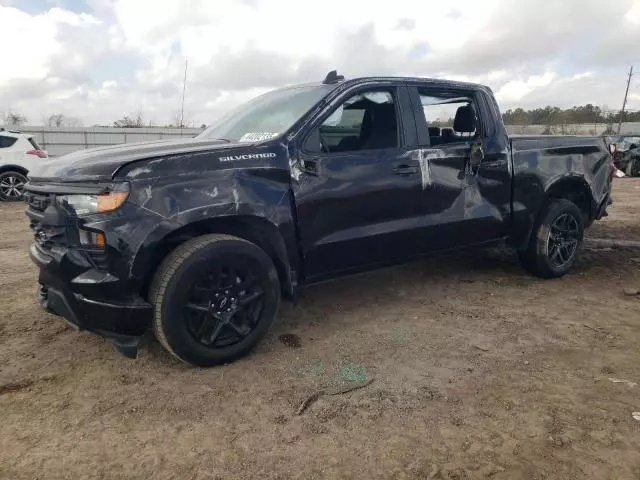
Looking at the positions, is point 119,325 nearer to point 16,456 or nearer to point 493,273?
point 16,456

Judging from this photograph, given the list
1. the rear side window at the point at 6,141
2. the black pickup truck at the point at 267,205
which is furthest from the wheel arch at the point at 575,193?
the rear side window at the point at 6,141

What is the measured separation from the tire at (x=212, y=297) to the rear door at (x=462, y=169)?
1.53 m

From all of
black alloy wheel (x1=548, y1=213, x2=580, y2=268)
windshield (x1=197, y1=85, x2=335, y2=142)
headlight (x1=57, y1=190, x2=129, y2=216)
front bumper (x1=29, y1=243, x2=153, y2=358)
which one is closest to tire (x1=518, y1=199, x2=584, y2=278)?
black alloy wheel (x1=548, y1=213, x2=580, y2=268)

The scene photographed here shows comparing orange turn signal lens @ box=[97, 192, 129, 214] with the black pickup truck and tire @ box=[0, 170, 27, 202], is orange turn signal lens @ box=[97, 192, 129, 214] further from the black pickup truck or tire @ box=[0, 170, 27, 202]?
tire @ box=[0, 170, 27, 202]

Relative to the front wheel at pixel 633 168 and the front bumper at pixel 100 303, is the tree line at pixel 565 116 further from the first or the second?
the front bumper at pixel 100 303

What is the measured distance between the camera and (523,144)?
15.6 ft

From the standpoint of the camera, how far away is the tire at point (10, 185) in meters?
11.2

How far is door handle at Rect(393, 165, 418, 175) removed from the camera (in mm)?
3881

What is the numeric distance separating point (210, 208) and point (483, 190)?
245 centimetres

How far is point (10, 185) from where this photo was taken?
11289 mm

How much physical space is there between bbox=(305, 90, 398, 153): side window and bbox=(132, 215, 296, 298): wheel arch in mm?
707

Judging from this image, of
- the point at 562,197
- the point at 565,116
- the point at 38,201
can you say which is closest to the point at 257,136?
the point at 38,201

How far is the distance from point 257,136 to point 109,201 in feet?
3.99

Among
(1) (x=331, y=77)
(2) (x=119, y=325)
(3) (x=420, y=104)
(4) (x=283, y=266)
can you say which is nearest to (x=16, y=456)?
(2) (x=119, y=325)
